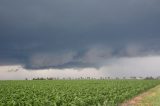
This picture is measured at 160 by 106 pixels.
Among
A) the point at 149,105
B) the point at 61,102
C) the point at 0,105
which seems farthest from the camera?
the point at 149,105

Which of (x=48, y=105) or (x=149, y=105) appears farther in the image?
(x=149, y=105)

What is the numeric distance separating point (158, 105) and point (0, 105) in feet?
36.3

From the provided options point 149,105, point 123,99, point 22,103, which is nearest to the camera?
point 22,103

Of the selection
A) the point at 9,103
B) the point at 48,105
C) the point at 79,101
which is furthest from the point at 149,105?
the point at 9,103

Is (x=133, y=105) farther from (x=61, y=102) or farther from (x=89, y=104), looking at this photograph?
(x=61, y=102)

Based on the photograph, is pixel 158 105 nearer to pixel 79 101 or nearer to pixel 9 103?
pixel 79 101

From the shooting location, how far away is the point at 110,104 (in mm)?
26344

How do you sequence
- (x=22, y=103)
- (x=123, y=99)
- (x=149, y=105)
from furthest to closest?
1. (x=123, y=99)
2. (x=149, y=105)
3. (x=22, y=103)

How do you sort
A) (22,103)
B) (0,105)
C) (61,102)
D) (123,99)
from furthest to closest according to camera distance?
(123,99) < (61,102) < (22,103) < (0,105)

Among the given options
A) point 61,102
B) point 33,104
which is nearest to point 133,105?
point 61,102

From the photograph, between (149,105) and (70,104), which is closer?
(70,104)

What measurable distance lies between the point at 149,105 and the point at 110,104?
304 cm

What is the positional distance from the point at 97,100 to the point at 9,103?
25.9ft

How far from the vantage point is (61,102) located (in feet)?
83.3
